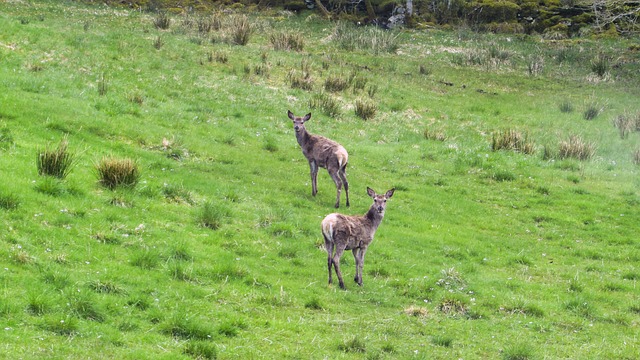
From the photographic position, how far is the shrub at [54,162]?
1464cm

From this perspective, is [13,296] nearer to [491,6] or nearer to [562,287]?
[562,287]

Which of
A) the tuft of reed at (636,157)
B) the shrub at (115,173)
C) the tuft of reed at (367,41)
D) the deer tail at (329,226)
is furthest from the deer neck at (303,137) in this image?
the tuft of reed at (367,41)

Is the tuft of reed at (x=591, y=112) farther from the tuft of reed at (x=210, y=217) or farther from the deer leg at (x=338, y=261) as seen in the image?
the deer leg at (x=338, y=261)

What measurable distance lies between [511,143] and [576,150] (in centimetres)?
210

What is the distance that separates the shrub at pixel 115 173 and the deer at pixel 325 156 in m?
5.05

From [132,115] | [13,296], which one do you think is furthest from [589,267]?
[132,115]

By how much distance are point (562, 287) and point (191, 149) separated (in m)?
10.5

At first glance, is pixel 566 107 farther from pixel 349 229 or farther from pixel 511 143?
pixel 349 229

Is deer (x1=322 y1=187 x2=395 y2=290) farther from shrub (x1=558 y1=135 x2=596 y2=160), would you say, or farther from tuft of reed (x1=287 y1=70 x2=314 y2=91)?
tuft of reed (x1=287 y1=70 x2=314 y2=91)

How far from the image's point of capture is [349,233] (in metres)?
13.0

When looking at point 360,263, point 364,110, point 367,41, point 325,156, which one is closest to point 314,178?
point 325,156

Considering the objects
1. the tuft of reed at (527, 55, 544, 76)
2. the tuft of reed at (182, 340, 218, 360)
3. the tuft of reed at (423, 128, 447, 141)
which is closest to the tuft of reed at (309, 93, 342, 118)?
the tuft of reed at (423, 128, 447, 141)

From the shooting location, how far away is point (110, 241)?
1280 cm

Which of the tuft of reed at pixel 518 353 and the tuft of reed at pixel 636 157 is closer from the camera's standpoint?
the tuft of reed at pixel 518 353
